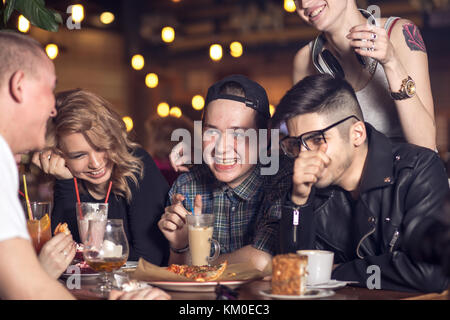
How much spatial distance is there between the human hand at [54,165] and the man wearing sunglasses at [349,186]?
4.04 ft

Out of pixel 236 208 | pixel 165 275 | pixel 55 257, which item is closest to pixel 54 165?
pixel 236 208

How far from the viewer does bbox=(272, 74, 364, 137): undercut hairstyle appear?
6.86ft

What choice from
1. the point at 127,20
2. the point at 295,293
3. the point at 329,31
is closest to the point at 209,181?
the point at 329,31

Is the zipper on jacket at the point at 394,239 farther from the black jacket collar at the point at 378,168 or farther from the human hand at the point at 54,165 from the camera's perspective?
the human hand at the point at 54,165

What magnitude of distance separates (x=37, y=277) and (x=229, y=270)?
73 cm

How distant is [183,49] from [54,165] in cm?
688

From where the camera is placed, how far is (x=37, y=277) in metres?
1.35

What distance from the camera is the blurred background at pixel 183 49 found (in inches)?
301

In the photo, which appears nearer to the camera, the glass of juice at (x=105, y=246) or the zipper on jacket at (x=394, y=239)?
the glass of juice at (x=105, y=246)

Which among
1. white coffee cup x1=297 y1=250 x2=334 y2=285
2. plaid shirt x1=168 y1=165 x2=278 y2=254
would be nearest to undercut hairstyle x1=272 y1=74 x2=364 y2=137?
plaid shirt x1=168 y1=165 x2=278 y2=254

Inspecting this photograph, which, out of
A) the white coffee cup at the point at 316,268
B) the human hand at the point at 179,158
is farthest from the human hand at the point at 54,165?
the white coffee cup at the point at 316,268

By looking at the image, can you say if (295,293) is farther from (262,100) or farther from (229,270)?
(262,100)

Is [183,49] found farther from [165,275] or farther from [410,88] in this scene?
[165,275]
